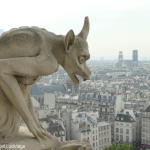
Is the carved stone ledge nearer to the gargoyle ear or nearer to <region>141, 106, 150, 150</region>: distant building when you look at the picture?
the gargoyle ear

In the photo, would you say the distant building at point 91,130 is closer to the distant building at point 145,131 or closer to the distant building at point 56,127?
the distant building at point 56,127

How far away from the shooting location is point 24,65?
2.92m

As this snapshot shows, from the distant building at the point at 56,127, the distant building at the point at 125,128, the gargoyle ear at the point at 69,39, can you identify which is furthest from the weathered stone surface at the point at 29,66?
the distant building at the point at 125,128

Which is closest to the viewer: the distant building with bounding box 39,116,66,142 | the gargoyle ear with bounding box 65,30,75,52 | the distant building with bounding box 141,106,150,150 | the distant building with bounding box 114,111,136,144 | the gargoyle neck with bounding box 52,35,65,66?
the gargoyle ear with bounding box 65,30,75,52

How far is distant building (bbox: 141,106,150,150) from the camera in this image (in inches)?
1155

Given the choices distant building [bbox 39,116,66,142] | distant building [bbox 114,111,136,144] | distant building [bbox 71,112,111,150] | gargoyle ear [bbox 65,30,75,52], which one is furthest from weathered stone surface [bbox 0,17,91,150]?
distant building [bbox 114,111,136,144]

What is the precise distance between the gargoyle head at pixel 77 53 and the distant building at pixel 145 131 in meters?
27.3

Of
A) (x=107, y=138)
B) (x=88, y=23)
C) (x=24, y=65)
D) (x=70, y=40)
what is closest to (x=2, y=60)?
(x=24, y=65)

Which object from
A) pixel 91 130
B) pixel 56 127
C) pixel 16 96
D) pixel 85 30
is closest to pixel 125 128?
pixel 91 130

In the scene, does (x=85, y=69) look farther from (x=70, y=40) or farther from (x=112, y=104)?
(x=112, y=104)

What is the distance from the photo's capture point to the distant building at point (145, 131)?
96.3 ft

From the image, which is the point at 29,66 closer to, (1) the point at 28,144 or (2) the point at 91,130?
(1) the point at 28,144

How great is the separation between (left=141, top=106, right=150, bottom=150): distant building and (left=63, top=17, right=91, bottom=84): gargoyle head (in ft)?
89.4

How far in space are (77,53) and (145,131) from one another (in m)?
27.6
